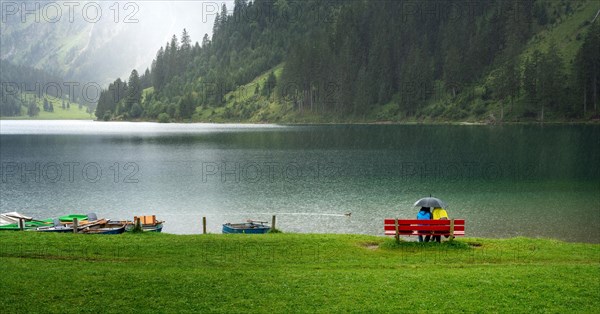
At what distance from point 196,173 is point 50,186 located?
2303 cm

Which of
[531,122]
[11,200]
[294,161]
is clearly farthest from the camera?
[531,122]

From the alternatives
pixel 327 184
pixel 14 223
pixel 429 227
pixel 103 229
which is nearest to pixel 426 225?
pixel 429 227

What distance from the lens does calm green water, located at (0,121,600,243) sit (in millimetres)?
53875

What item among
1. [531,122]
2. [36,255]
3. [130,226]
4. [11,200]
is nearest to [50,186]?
[11,200]

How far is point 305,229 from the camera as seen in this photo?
162 feet

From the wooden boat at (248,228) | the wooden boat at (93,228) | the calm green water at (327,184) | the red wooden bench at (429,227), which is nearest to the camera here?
the red wooden bench at (429,227)

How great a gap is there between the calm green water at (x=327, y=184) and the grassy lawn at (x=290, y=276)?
19.1 m

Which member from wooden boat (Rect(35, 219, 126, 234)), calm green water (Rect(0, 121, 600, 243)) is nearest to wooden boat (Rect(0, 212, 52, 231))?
wooden boat (Rect(35, 219, 126, 234))

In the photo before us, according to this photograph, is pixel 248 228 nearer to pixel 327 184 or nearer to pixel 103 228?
pixel 103 228

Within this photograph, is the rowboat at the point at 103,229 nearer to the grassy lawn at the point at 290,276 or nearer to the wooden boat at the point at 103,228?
the wooden boat at the point at 103,228

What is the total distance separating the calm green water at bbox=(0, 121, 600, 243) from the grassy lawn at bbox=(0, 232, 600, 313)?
19.1 metres

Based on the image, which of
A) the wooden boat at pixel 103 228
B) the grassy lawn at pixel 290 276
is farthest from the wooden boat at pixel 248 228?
the grassy lawn at pixel 290 276

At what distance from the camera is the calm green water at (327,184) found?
53.9m

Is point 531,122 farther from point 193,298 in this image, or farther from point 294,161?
point 193,298
